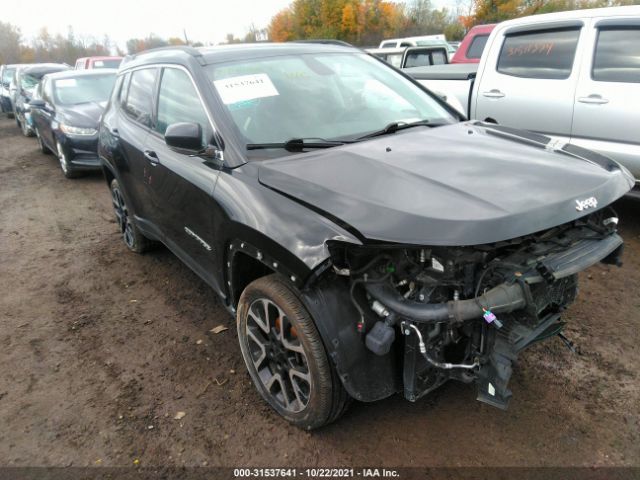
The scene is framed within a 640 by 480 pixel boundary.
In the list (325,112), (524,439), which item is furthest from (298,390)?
(325,112)

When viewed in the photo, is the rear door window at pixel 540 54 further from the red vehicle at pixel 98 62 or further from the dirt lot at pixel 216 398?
the red vehicle at pixel 98 62

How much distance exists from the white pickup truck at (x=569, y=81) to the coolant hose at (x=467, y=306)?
2.54 m

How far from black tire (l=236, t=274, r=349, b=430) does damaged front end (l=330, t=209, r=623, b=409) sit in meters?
0.28

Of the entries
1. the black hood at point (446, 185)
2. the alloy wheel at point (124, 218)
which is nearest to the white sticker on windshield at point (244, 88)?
the black hood at point (446, 185)

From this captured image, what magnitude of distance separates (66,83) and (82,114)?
4.61 ft

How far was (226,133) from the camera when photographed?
9.12 feet

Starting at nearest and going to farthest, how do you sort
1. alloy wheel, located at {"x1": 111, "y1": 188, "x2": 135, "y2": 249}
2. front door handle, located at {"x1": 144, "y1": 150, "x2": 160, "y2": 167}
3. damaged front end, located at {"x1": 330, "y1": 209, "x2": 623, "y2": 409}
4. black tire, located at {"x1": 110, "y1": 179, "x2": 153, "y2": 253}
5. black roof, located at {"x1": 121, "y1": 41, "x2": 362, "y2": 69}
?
damaged front end, located at {"x1": 330, "y1": 209, "x2": 623, "y2": 409}
black roof, located at {"x1": 121, "y1": 41, "x2": 362, "y2": 69}
front door handle, located at {"x1": 144, "y1": 150, "x2": 160, "y2": 167}
black tire, located at {"x1": 110, "y1": 179, "x2": 153, "y2": 253}
alloy wheel, located at {"x1": 111, "y1": 188, "x2": 135, "y2": 249}

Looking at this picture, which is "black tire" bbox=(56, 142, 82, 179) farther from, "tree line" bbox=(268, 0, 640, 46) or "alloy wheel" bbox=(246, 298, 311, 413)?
"tree line" bbox=(268, 0, 640, 46)

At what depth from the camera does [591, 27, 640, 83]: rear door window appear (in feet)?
14.7

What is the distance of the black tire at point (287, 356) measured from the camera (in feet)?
7.54

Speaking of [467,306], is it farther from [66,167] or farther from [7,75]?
[7,75]

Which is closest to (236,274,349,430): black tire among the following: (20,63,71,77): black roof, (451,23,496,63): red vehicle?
(451,23,496,63): red vehicle

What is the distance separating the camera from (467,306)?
6.57 ft

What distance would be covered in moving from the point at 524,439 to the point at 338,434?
0.96 meters
